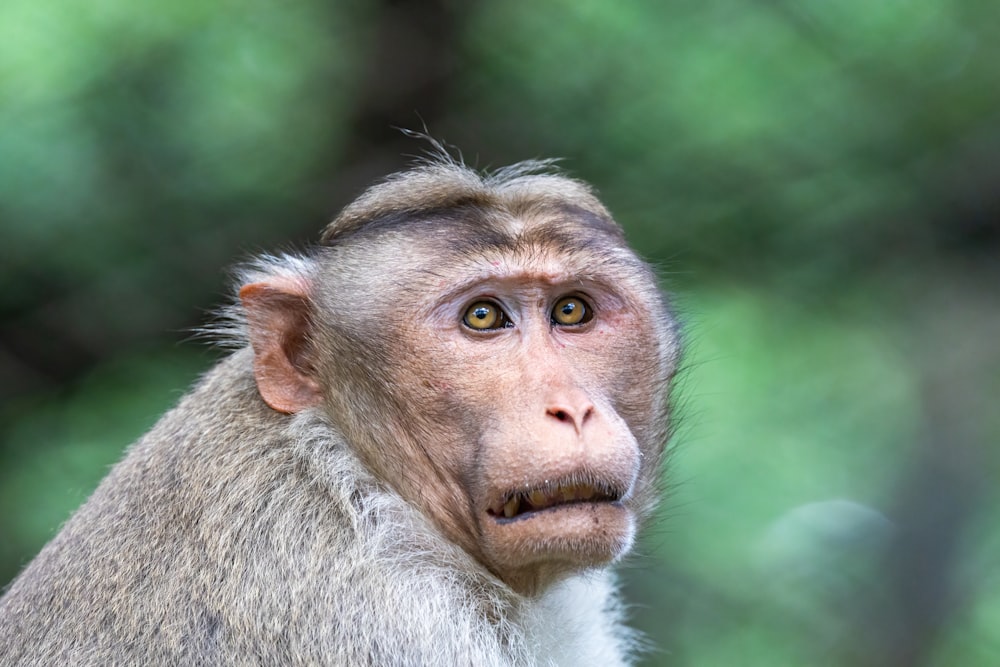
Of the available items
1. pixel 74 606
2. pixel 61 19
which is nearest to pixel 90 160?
pixel 61 19

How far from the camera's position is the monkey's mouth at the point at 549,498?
4148mm

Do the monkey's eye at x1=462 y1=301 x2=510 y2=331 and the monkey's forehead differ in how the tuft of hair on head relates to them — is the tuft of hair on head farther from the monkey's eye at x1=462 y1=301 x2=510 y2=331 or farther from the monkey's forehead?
the monkey's eye at x1=462 y1=301 x2=510 y2=331

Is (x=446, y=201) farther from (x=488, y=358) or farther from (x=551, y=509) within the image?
(x=551, y=509)

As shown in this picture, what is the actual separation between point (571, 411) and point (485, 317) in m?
0.59

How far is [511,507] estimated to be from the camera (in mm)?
4293

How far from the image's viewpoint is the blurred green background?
8.52 meters

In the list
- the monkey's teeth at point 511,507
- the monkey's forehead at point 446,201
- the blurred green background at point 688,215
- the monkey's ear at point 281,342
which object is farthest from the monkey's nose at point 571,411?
the blurred green background at point 688,215

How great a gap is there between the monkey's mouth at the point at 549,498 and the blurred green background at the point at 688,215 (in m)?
4.04

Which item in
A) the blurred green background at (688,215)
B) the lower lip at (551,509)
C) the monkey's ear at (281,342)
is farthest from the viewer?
the blurred green background at (688,215)

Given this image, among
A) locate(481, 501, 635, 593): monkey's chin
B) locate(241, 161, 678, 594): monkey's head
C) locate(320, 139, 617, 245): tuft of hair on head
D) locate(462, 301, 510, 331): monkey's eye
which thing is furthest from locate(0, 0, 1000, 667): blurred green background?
locate(481, 501, 635, 593): monkey's chin

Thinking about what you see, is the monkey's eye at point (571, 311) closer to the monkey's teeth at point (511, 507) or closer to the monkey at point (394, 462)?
the monkey at point (394, 462)

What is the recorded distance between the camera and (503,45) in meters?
8.63

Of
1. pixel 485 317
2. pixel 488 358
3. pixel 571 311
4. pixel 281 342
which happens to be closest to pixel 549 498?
pixel 488 358

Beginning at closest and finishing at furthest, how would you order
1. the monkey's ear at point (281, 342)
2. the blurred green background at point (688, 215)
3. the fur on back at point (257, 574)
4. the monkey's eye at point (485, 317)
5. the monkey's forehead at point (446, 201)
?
the fur on back at point (257, 574) → the monkey's eye at point (485, 317) → the monkey's ear at point (281, 342) → the monkey's forehead at point (446, 201) → the blurred green background at point (688, 215)
